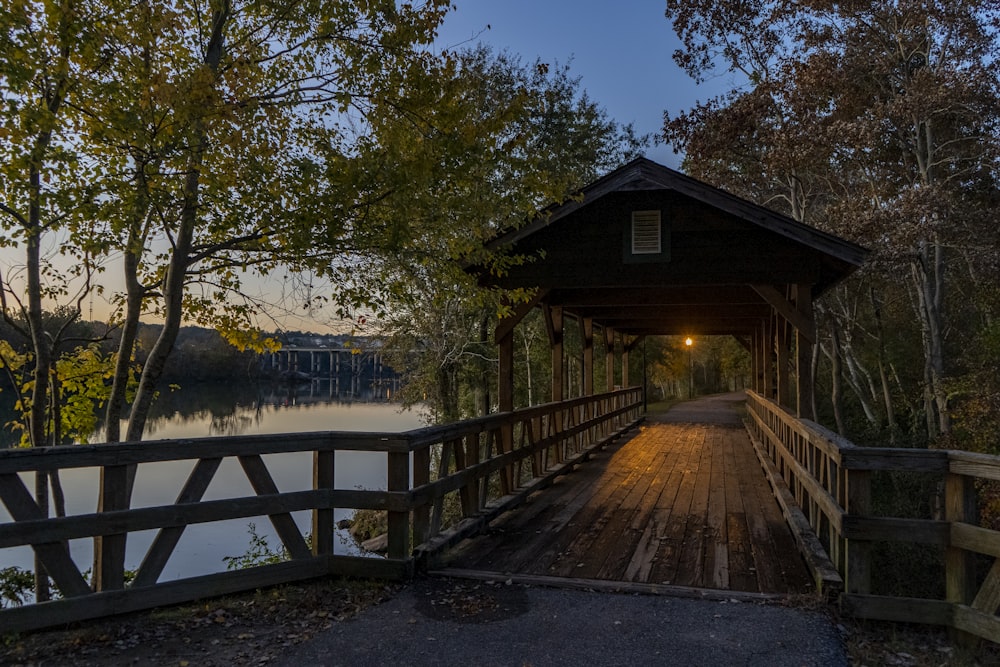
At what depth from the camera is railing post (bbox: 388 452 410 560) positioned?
189 inches

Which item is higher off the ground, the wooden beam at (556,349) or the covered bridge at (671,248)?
the covered bridge at (671,248)

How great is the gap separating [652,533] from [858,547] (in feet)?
7.08

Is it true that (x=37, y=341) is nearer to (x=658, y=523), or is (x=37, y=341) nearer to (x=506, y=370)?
(x=506, y=370)

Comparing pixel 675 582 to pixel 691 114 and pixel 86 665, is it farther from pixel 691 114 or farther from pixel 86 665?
pixel 691 114

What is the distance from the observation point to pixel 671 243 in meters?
7.93

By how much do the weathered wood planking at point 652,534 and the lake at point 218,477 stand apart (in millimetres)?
7942

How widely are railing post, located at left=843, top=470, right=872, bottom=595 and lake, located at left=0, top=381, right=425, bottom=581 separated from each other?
11.3 metres

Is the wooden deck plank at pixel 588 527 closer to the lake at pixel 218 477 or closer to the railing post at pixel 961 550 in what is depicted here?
the railing post at pixel 961 550

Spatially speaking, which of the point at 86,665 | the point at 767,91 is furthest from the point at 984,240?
the point at 86,665

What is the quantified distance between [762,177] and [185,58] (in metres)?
17.5

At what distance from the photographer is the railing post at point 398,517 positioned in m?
4.80

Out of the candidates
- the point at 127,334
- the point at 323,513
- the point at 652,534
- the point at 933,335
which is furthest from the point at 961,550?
the point at 933,335

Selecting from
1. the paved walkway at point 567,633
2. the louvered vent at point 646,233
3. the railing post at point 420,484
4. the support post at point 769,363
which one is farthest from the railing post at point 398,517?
the support post at point 769,363

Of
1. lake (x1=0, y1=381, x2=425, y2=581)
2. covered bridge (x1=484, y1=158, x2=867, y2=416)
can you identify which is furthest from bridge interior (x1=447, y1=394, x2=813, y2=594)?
lake (x1=0, y1=381, x2=425, y2=581)
